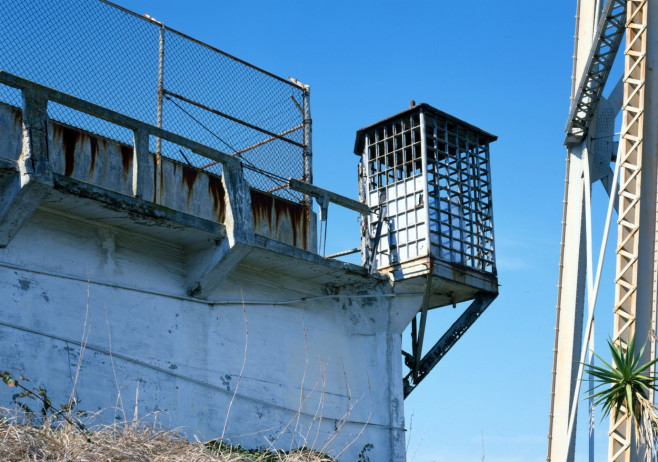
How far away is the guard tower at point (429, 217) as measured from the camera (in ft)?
47.6

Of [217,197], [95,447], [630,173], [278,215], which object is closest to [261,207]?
[278,215]

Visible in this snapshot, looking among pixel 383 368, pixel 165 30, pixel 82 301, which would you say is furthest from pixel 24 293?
pixel 383 368

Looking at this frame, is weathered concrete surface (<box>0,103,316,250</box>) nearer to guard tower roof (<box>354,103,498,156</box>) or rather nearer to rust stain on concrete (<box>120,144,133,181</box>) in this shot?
rust stain on concrete (<box>120,144,133,181</box>)

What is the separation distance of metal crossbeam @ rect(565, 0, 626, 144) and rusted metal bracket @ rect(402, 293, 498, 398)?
304 centimetres

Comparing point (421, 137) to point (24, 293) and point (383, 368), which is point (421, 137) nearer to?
point (383, 368)

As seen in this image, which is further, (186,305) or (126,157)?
(126,157)

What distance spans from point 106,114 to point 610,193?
6.70 m

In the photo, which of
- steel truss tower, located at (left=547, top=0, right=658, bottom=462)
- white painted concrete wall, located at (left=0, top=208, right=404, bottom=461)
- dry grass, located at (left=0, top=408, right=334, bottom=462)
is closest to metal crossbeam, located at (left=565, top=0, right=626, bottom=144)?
steel truss tower, located at (left=547, top=0, right=658, bottom=462)

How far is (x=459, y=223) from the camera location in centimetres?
1493

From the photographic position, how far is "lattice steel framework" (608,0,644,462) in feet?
38.7

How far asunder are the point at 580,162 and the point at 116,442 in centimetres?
901

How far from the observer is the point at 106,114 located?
451 inches

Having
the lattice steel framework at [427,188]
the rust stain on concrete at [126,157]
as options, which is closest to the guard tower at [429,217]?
the lattice steel framework at [427,188]

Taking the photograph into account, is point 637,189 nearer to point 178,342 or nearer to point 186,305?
point 186,305
